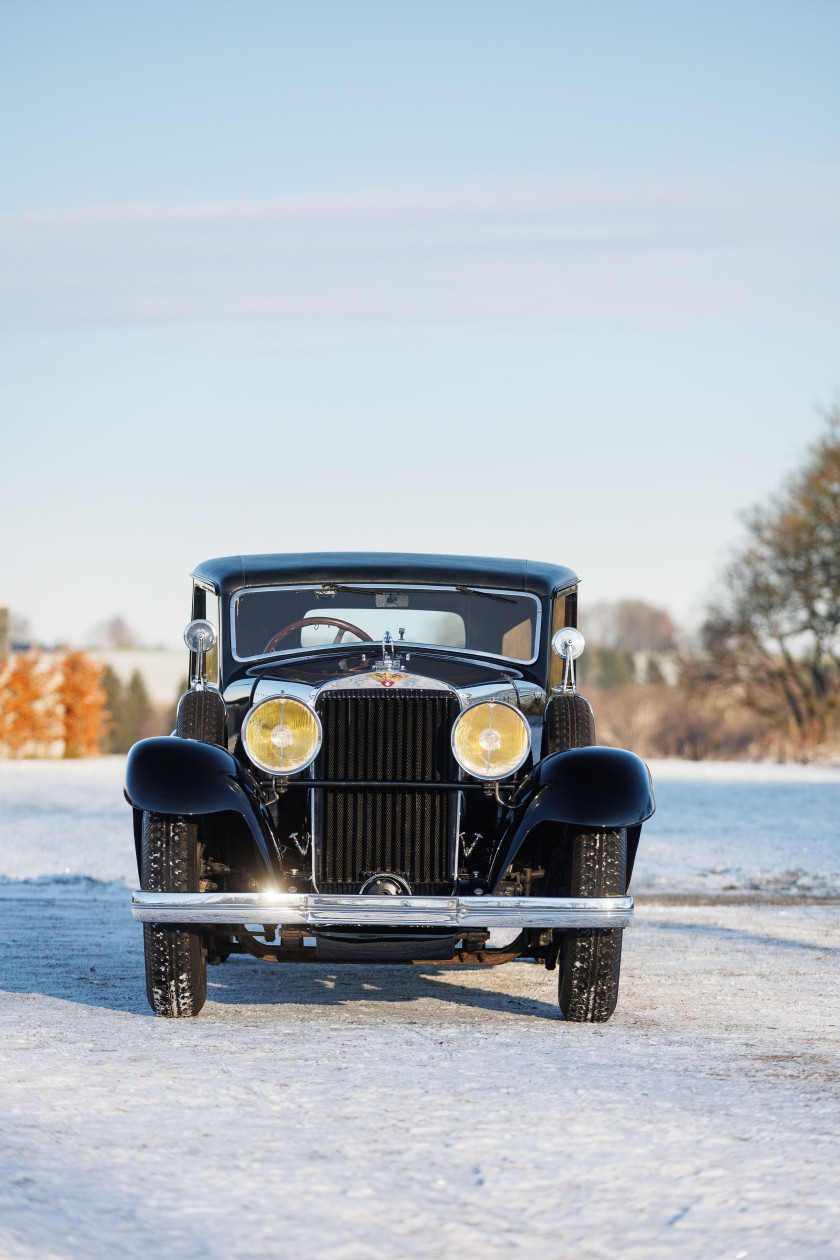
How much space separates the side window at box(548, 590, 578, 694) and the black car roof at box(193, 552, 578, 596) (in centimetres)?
8

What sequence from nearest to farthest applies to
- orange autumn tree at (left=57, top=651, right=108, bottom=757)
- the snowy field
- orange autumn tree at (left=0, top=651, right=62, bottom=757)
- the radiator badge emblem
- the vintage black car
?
the snowy field, the vintage black car, the radiator badge emblem, orange autumn tree at (left=0, top=651, right=62, bottom=757), orange autumn tree at (left=57, top=651, right=108, bottom=757)

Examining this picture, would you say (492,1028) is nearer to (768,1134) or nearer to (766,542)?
(768,1134)

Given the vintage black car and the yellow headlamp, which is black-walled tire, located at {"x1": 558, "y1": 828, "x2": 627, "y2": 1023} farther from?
the yellow headlamp

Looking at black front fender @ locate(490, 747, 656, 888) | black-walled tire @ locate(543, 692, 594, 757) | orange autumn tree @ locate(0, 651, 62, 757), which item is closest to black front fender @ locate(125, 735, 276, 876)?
black front fender @ locate(490, 747, 656, 888)

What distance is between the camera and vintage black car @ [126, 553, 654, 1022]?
5.04m

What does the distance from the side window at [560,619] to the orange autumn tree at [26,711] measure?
23090 millimetres

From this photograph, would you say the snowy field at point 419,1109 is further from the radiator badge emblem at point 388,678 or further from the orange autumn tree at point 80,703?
the orange autumn tree at point 80,703

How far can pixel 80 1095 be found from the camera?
3969 millimetres

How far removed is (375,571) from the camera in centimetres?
643

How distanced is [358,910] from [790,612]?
95.9 ft

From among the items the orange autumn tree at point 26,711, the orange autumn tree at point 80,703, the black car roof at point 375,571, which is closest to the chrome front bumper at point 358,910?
the black car roof at point 375,571

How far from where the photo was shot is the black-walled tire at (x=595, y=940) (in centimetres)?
518

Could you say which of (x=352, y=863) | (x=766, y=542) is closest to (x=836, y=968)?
(x=352, y=863)

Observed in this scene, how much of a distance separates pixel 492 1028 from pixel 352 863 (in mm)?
822
